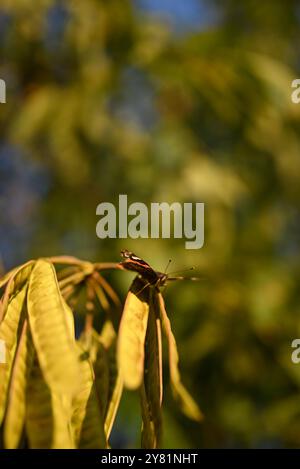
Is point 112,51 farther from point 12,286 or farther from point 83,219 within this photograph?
point 12,286

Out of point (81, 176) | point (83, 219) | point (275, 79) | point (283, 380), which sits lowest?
point (283, 380)

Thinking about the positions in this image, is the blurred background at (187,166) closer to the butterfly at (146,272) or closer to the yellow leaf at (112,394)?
the yellow leaf at (112,394)

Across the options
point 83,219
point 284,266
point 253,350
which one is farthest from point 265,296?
point 83,219
